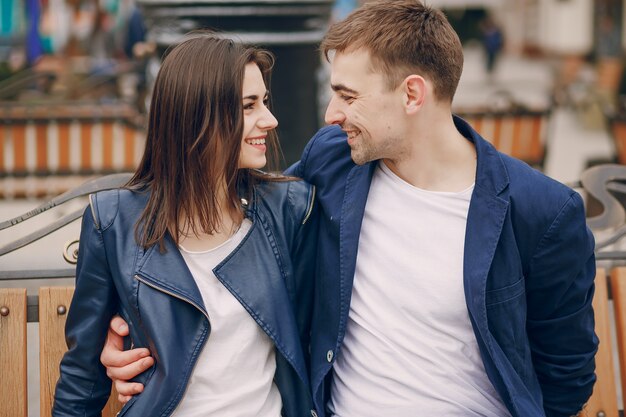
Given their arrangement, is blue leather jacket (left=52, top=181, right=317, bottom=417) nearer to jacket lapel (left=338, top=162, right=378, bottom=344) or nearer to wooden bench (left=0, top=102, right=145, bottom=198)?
jacket lapel (left=338, top=162, right=378, bottom=344)

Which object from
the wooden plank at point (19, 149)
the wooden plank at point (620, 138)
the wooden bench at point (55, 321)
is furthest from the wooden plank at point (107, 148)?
the wooden bench at point (55, 321)

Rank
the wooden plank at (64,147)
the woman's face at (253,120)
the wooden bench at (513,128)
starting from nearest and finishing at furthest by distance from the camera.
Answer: the woman's face at (253,120) < the wooden plank at (64,147) < the wooden bench at (513,128)

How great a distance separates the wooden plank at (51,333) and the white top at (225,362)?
0.54 metres

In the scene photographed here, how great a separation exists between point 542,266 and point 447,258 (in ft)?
0.87

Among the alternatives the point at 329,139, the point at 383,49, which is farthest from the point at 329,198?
the point at 383,49

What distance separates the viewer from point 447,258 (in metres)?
2.84

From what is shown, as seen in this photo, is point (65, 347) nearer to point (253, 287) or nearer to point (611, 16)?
point (253, 287)

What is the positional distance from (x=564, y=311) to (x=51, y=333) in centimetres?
157

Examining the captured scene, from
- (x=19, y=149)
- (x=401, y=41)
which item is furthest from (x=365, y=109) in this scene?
(x=19, y=149)

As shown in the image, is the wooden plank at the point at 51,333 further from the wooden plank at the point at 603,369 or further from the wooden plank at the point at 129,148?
the wooden plank at the point at 129,148

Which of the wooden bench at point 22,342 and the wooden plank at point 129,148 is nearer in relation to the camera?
the wooden bench at point 22,342

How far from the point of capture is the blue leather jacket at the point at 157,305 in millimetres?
2709

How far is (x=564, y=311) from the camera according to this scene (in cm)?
288

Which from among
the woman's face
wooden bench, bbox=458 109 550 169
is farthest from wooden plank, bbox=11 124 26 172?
the woman's face
